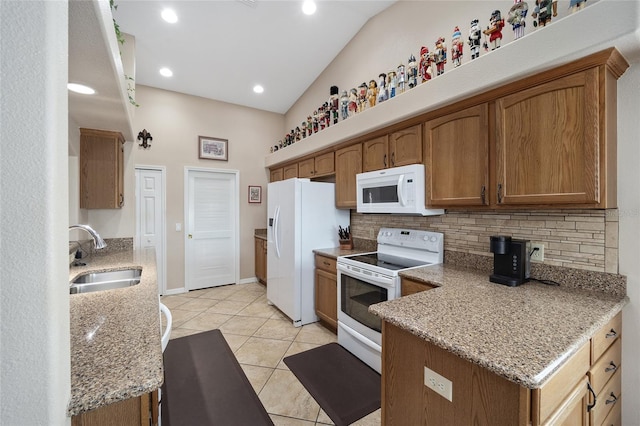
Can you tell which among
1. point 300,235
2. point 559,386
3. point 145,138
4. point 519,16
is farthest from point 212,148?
point 559,386

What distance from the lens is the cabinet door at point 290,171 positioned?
4.26m

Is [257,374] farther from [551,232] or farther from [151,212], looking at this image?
[151,212]

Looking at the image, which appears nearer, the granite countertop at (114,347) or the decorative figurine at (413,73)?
the granite countertop at (114,347)

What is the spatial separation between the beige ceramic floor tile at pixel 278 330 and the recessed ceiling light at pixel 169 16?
353cm

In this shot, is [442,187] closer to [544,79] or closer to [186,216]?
[544,79]

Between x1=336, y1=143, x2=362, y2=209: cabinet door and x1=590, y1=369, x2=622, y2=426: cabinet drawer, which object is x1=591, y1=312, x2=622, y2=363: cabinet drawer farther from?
x1=336, y1=143, x2=362, y2=209: cabinet door

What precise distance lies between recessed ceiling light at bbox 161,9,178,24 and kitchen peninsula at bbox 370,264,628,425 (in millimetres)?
3491

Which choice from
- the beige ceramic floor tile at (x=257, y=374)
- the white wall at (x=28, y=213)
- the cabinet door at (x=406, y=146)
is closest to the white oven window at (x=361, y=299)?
the beige ceramic floor tile at (x=257, y=374)

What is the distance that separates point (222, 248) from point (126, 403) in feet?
13.6

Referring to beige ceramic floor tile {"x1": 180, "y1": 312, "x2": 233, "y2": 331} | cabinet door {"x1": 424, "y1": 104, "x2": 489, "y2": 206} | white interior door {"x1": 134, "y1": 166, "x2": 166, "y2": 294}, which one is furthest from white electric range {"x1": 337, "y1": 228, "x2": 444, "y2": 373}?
white interior door {"x1": 134, "y1": 166, "x2": 166, "y2": 294}

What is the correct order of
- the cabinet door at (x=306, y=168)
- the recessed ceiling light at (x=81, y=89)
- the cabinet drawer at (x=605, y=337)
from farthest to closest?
1. the cabinet door at (x=306, y=168)
2. the recessed ceiling light at (x=81, y=89)
3. the cabinet drawer at (x=605, y=337)

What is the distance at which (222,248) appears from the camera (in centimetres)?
478

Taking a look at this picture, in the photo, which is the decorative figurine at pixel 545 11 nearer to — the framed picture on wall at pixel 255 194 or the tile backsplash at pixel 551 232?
the tile backsplash at pixel 551 232

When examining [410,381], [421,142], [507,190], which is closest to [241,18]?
[421,142]
